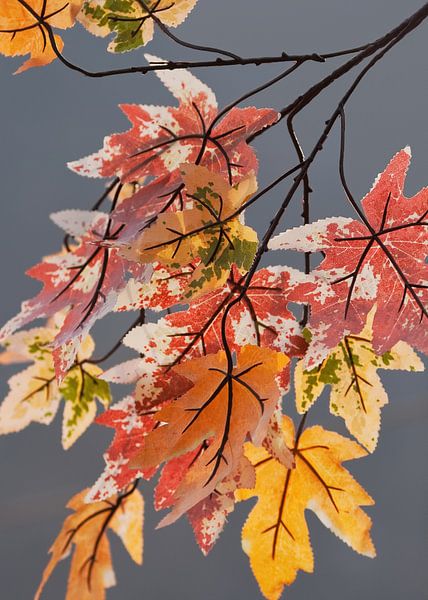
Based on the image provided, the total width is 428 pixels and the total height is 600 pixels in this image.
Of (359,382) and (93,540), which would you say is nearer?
(359,382)

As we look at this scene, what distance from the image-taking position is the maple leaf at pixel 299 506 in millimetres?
356

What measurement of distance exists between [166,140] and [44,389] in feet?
0.82

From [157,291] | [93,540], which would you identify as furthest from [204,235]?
[93,540]

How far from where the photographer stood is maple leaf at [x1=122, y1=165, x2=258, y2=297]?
217mm

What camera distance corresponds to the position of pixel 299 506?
366 millimetres

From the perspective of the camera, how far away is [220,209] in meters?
0.22

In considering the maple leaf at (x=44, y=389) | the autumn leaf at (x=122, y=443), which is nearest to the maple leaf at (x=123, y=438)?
the autumn leaf at (x=122, y=443)

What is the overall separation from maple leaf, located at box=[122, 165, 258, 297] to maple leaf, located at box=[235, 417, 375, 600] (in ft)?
0.49

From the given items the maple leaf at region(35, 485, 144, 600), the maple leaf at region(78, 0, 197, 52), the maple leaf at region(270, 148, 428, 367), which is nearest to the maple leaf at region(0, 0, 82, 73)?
the maple leaf at region(78, 0, 197, 52)

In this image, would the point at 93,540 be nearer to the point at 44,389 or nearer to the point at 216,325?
the point at 44,389

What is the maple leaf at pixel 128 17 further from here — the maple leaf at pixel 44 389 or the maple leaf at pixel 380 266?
the maple leaf at pixel 44 389

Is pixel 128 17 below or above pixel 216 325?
above

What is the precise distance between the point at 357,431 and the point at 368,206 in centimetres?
11

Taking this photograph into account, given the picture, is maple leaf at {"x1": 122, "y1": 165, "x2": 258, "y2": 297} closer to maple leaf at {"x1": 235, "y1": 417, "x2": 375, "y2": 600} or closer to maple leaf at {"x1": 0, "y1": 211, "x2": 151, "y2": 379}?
maple leaf at {"x1": 0, "y1": 211, "x2": 151, "y2": 379}
